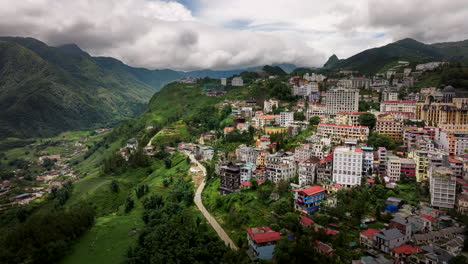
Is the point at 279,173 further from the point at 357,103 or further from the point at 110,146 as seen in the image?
the point at 110,146

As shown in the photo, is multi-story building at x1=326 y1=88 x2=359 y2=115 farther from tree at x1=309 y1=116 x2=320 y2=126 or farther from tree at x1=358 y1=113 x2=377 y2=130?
tree at x1=358 y1=113 x2=377 y2=130

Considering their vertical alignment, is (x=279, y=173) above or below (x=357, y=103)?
below

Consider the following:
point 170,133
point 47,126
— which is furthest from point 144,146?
point 47,126

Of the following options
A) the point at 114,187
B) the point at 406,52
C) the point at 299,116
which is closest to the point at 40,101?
the point at 114,187

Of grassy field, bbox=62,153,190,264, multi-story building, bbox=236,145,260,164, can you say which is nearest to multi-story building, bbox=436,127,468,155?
multi-story building, bbox=236,145,260,164

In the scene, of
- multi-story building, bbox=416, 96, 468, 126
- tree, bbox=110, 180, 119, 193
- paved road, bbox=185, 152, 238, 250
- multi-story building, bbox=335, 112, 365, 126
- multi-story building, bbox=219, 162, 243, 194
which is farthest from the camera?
tree, bbox=110, 180, 119, 193

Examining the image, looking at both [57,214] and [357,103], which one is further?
[357,103]

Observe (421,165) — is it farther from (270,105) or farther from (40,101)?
(40,101)
